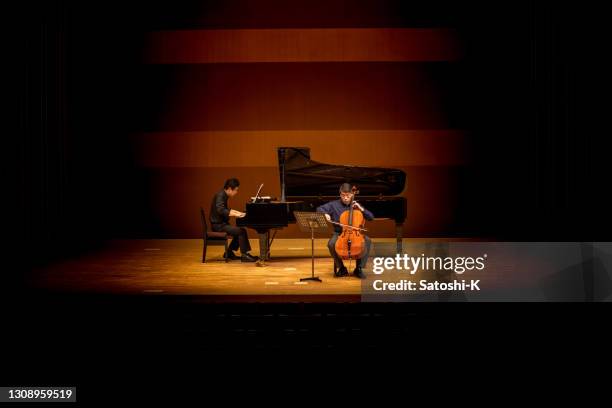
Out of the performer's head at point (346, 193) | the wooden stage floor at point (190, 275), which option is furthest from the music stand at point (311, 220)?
the wooden stage floor at point (190, 275)

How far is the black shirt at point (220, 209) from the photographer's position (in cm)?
791

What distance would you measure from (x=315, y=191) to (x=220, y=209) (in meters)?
1.08

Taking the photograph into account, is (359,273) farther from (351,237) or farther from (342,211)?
(342,211)

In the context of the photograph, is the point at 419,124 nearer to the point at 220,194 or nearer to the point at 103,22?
the point at 220,194

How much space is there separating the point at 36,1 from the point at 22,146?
6.13 feet

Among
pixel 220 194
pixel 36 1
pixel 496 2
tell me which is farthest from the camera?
pixel 496 2

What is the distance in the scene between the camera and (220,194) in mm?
7977

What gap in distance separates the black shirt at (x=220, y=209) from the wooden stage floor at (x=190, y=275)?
0.49 meters

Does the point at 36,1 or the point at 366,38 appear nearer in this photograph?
the point at 36,1

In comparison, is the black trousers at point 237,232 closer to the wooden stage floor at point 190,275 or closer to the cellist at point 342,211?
the wooden stage floor at point 190,275

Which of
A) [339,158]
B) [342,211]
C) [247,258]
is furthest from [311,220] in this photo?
[339,158]

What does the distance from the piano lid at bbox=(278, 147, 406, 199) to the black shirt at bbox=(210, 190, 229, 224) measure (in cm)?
67

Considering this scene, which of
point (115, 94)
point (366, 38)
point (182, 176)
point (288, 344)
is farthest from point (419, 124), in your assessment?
point (288, 344)

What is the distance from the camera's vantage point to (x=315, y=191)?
26.5 feet
